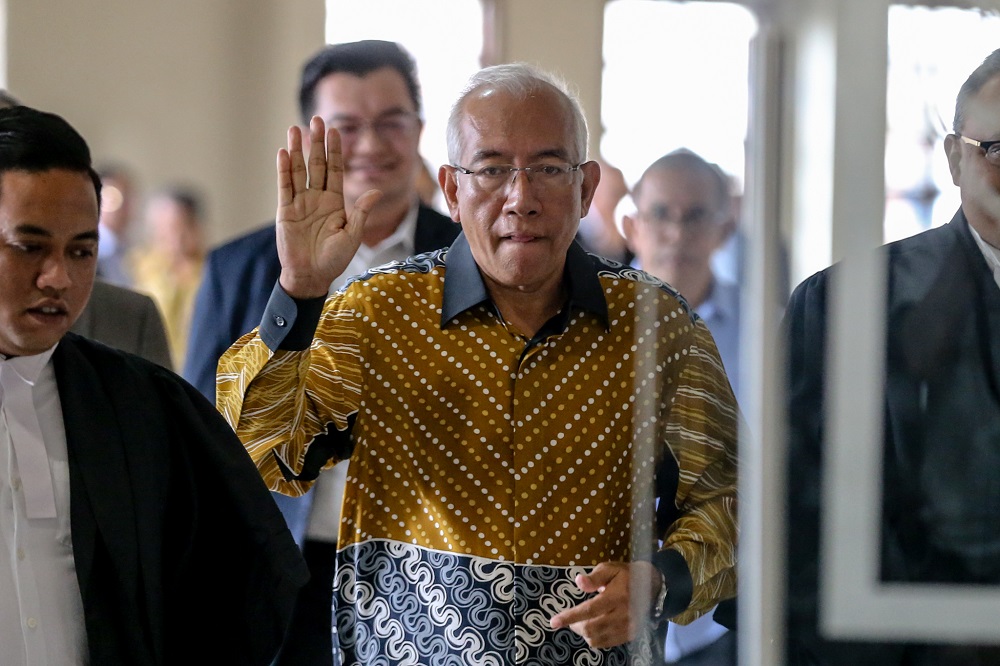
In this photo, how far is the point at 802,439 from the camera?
121cm

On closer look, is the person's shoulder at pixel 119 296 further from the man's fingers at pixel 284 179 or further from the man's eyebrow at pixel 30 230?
the man's eyebrow at pixel 30 230

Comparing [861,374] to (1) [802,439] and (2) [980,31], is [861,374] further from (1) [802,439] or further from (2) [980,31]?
(2) [980,31]

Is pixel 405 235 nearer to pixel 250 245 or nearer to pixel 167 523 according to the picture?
pixel 250 245

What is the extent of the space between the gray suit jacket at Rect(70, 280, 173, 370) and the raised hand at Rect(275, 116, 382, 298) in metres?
0.73

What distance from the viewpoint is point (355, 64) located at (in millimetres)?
2506

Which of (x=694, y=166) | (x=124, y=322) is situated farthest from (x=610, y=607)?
(x=124, y=322)

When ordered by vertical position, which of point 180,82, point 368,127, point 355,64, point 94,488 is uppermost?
point 180,82

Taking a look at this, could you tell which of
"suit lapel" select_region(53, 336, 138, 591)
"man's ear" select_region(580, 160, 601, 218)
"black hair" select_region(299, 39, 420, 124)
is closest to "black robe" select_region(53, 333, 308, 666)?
"suit lapel" select_region(53, 336, 138, 591)

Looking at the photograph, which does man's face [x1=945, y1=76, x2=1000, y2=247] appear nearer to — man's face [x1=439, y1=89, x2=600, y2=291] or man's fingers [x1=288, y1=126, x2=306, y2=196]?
man's face [x1=439, y1=89, x2=600, y2=291]

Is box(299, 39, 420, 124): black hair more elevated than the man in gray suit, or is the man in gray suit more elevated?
box(299, 39, 420, 124): black hair

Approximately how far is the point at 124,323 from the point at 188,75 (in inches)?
224

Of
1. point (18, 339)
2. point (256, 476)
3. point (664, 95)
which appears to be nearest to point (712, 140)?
point (664, 95)

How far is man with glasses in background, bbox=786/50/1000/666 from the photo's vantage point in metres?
1.21

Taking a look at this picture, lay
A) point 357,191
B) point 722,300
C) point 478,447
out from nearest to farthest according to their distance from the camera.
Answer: point 722,300
point 478,447
point 357,191
